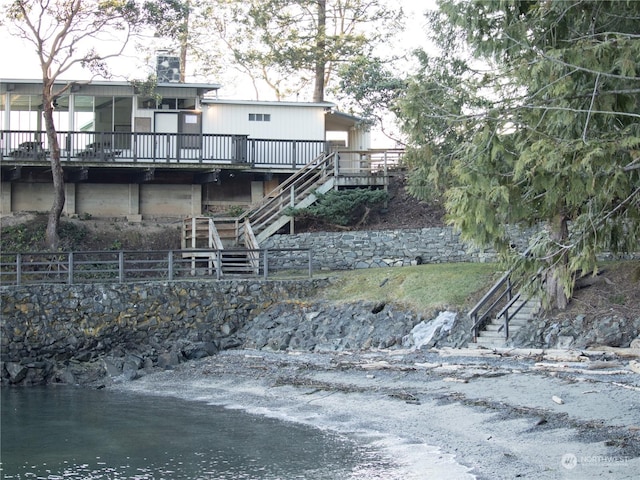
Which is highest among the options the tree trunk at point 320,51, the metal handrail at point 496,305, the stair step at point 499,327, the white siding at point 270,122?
the tree trunk at point 320,51

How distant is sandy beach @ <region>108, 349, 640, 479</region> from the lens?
42.8 ft

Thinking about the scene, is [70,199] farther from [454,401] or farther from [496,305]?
[454,401]

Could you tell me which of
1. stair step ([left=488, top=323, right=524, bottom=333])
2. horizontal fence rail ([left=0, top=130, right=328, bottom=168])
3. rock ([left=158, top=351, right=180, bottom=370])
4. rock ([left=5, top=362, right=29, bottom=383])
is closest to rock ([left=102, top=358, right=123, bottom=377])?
rock ([left=158, top=351, right=180, bottom=370])

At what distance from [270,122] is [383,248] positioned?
26.6 feet

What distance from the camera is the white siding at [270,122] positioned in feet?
112

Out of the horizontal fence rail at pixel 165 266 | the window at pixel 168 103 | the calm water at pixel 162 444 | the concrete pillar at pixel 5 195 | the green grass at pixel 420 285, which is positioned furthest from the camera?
the window at pixel 168 103

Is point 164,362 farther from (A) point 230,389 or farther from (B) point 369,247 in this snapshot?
(B) point 369,247

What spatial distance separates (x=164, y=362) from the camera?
2358 centimetres

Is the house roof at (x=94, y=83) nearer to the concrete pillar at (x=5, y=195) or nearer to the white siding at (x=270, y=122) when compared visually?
the white siding at (x=270, y=122)

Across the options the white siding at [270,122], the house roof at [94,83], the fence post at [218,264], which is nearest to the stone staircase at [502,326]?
the fence post at [218,264]

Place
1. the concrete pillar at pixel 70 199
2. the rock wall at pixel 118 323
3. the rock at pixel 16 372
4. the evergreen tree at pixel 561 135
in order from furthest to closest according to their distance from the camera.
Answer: the concrete pillar at pixel 70 199 → the rock wall at pixel 118 323 → the rock at pixel 16 372 → the evergreen tree at pixel 561 135

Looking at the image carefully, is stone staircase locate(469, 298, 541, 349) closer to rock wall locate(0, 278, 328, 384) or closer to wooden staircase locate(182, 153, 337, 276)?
rock wall locate(0, 278, 328, 384)

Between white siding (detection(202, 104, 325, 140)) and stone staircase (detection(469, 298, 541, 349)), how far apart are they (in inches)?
595

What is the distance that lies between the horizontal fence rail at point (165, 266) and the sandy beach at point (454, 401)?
155 inches
